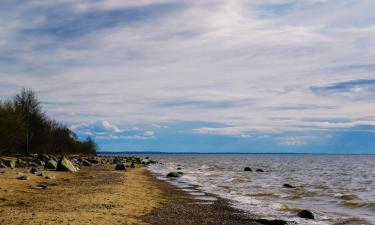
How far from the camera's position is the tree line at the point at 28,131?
55.9 metres

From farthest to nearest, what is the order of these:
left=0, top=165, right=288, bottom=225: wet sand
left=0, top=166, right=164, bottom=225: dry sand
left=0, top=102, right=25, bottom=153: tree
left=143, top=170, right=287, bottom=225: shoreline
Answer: left=0, top=102, right=25, bottom=153: tree → left=143, top=170, right=287, bottom=225: shoreline → left=0, top=165, right=288, bottom=225: wet sand → left=0, top=166, right=164, bottom=225: dry sand

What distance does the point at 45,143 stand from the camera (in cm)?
8731

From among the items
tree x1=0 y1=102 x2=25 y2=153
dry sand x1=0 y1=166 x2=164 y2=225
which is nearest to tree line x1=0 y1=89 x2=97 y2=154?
tree x1=0 y1=102 x2=25 y2=153

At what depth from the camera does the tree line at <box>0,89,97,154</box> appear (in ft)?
184

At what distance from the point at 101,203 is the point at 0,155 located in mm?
44526

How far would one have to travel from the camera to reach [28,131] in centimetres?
7125

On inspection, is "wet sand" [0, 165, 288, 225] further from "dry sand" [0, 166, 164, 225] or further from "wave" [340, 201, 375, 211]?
"wave" [340, 201, 375, 211]

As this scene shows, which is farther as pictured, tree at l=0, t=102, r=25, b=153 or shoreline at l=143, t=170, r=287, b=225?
tree at l=0, t=102, r=25, b=153

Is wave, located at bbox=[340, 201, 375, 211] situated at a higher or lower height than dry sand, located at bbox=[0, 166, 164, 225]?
lower

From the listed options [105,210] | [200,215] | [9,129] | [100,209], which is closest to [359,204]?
[200,215]

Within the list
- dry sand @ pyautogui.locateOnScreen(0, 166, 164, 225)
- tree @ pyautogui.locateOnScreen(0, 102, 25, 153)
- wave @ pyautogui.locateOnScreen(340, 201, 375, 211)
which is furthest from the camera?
tree @ pyautogui.locateOnScreen(0, 102, 25, 153)

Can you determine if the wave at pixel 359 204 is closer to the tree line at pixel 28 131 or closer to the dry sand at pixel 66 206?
the dry sand at pixel 66 206

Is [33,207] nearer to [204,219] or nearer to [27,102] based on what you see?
[204,219]

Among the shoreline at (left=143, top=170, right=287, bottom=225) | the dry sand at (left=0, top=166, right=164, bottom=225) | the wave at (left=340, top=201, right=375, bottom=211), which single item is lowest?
the wave at (left=340, top=201, right=375, bottom=211)
